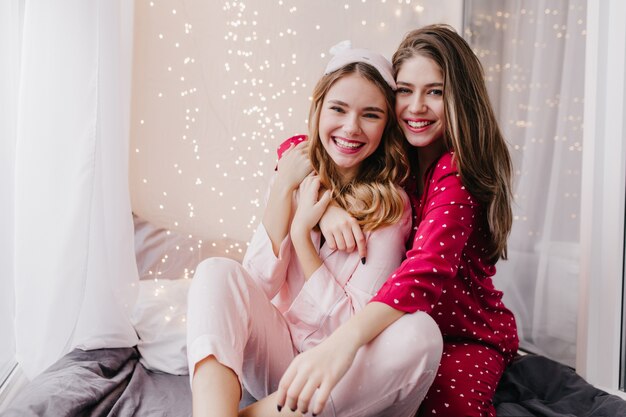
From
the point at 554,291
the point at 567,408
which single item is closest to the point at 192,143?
the point at 554,291

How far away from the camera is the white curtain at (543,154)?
5.86ft

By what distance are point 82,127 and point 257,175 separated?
3.12ft

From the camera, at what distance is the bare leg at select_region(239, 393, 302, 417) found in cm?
104

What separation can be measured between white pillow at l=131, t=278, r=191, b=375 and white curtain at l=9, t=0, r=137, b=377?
0.07 meters

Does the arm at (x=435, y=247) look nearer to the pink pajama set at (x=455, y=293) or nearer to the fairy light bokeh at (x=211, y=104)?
the pink pajama set at (x=455, y=293)

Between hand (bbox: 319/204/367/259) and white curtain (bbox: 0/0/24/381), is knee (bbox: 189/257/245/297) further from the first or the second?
white curtain (bbox: 0/0/24/381)

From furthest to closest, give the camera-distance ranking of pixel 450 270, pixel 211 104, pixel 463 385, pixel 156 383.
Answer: pixel 211 104, pixel 156 383, pixel 463 385, pixel 450 270

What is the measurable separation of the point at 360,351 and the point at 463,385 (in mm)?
329

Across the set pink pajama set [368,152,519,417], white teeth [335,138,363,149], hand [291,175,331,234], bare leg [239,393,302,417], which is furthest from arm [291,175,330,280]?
bare leg [239,393,302,417]

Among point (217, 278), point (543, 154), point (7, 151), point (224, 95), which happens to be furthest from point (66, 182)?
point (543, 154)

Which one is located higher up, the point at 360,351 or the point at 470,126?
the point at 470,126

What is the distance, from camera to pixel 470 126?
1337 millimetres

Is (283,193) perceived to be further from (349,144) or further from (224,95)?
(224,95)

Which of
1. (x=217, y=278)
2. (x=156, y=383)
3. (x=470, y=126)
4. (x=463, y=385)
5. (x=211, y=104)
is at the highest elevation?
(x=211, y=104)
